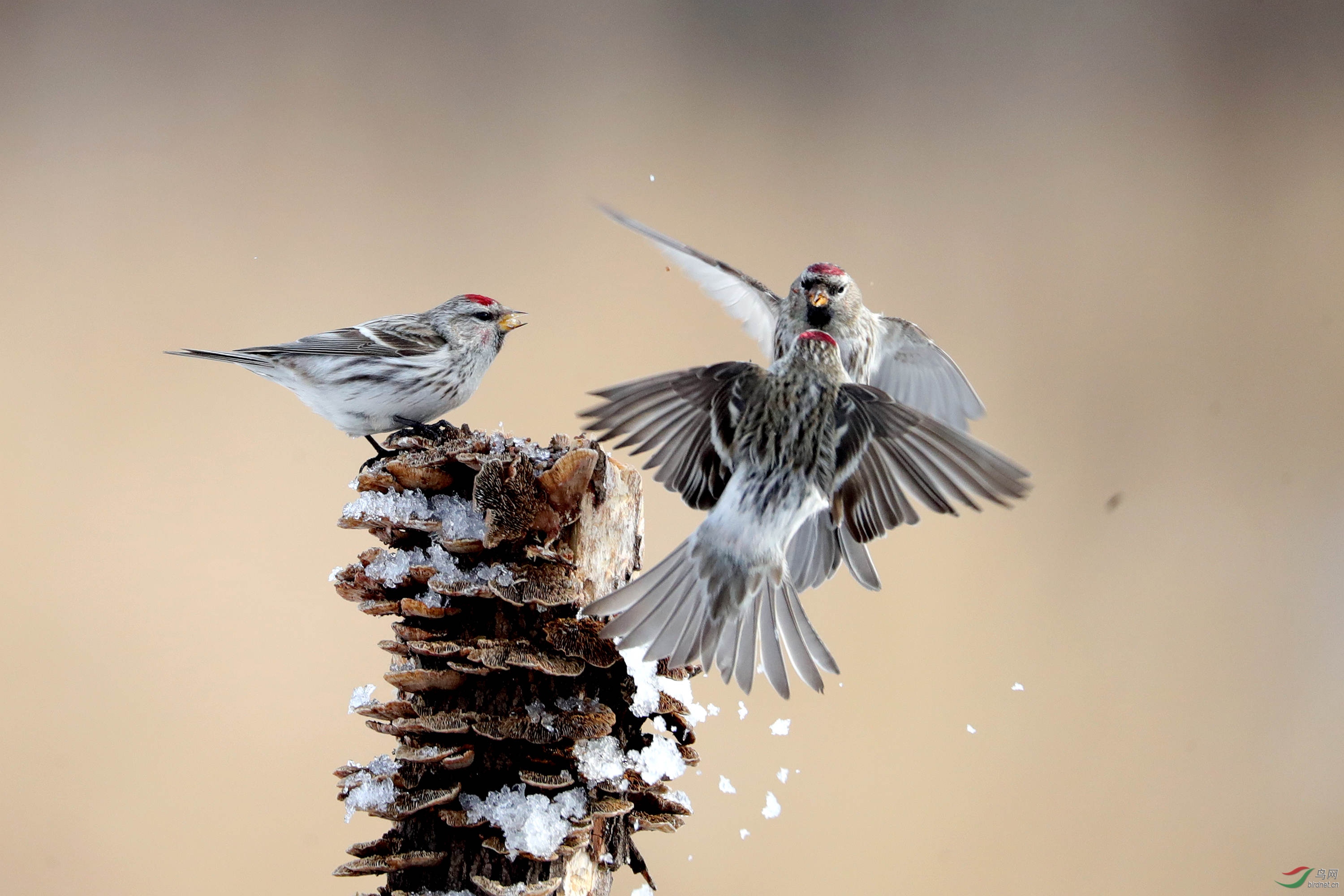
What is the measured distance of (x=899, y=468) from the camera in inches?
29.1

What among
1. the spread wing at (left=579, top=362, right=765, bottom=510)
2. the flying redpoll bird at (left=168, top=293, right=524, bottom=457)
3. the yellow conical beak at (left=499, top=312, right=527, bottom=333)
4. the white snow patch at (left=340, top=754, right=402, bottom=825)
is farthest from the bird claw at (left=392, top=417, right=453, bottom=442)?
the white snow patch at (left=340, top=754, right=402, bottom=825)

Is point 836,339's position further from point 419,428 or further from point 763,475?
point 419,428

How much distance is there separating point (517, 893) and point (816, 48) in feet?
5.11

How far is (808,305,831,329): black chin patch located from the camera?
3.39 feet

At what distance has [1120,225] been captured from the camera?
1.82m

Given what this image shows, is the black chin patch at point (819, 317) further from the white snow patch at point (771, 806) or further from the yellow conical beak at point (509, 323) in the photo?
the white snow patch at point (771, 806)

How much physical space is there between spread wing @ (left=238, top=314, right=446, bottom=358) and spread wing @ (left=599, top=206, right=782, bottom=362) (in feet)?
0.87

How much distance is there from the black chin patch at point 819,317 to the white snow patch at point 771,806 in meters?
0.57

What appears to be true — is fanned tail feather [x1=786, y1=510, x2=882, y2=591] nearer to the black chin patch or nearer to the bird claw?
the black chin patch

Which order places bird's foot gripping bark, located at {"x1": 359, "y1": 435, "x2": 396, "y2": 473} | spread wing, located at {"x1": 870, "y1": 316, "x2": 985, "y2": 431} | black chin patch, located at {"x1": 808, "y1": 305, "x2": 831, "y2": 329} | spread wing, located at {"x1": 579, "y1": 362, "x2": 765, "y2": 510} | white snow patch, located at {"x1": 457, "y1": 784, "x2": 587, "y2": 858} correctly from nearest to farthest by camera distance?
white snow patch, located at {"x1": 457, "y1": 784, "x2": 587, "y2": 858} → spread wing, located at {"x1": 579, "y1": 362, "x2": 765, "y2": 510} → bird's foot gripping bark, located at {"x1": 359, "y1": 435, "x2": 396, "y2": 473} → black chin patch, located at {"x1": 808, "y1": 305, "x2": 831, "y2": 329} → spread wing, located at {"x1": 870, "y1": 316, "x2": 985, "y2": 431}

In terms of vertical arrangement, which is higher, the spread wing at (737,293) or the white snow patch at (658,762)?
the spread wing at (737,293)

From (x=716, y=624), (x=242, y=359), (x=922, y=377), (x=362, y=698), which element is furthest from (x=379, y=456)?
(x=922, y=377)

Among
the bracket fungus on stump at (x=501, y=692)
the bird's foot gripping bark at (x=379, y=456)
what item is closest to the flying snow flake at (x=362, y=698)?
the bracket fungus on stump at (x=501, y=692)

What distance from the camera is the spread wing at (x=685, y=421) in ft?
2.38
